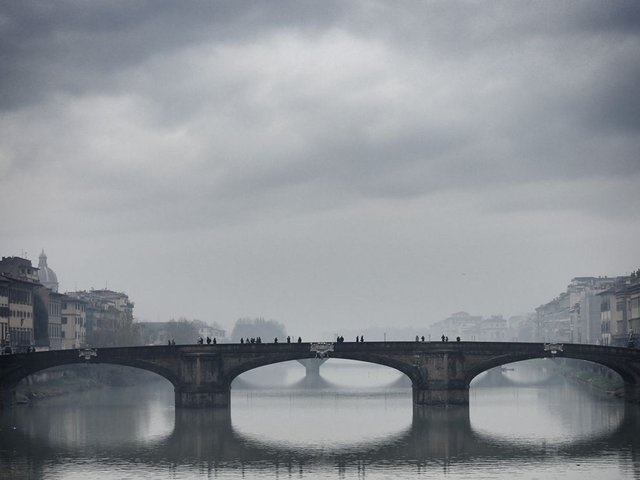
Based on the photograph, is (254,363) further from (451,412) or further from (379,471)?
(379,471)

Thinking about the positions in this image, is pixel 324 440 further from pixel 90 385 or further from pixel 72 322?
pixel 72 322

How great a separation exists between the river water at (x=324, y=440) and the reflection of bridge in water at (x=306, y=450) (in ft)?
0.26

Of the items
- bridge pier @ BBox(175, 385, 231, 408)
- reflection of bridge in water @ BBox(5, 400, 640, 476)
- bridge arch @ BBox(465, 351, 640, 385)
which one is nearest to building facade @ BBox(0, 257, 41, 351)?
bridge pier @ BBox(175, 385, 231, 408)

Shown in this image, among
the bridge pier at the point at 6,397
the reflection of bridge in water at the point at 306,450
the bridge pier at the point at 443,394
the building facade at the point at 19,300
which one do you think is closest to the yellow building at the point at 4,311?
the building facade at the point at 19,300

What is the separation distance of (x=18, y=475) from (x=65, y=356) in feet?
133

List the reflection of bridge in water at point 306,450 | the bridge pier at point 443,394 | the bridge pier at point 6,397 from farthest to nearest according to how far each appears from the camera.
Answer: the bridge pier at point 6,397 < the bridge pier at point 443,394 < the reflection of bridge in water at point 306,450

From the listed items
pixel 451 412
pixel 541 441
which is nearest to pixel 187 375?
pixel 451 412

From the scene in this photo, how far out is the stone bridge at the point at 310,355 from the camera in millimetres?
104188

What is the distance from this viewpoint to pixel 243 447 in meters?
79.4

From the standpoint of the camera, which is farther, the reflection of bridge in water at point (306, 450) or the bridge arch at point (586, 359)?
the bridge arch at point (586, 359)

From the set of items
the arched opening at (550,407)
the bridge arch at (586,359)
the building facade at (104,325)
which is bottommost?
the arched opening at (550,407)

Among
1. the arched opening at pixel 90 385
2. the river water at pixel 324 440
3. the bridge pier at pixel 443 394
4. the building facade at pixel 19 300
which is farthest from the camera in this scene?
the building facade at pixel 19 300

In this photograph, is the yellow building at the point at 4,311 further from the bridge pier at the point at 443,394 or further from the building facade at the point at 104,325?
the bridge pier at the point at 443,394

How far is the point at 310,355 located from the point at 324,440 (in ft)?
77.2
